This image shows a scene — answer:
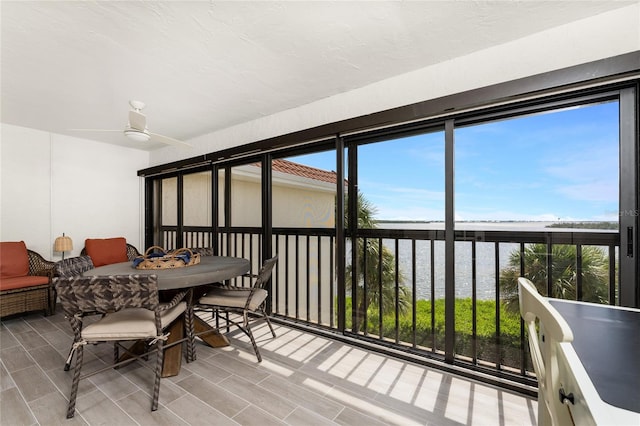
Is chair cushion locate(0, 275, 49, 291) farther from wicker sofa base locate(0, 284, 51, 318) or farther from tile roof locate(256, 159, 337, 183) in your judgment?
tile roof locate(256, 159, 337, 183)

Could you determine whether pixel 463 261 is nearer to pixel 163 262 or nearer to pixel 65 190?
pixel 163 262

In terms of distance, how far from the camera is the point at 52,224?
167 inches

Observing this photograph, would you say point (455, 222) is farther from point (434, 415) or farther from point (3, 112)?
point (3, 112)

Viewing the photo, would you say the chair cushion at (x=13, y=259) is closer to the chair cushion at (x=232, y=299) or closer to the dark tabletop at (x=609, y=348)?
the chair cushion at (x=232, y=299)

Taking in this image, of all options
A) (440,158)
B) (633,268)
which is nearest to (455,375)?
(633,268)

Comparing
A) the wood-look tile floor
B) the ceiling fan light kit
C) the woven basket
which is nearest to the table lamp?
the wood-look tile floor

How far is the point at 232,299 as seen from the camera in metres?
2.59

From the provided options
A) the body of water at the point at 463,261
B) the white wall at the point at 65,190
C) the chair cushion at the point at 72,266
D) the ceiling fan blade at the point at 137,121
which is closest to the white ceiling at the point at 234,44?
the ceiling fan blade at the point at 137,121

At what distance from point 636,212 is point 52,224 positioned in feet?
20.9

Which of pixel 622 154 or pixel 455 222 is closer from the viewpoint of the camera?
pixel 622 154

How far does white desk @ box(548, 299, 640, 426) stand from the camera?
604 millimetres

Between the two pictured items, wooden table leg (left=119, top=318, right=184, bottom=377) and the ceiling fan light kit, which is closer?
wooden table leg (left=119, top=318, right=184, bottom=377)

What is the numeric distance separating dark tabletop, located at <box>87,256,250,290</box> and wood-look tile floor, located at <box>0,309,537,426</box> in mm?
728

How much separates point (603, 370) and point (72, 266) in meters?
3.10
